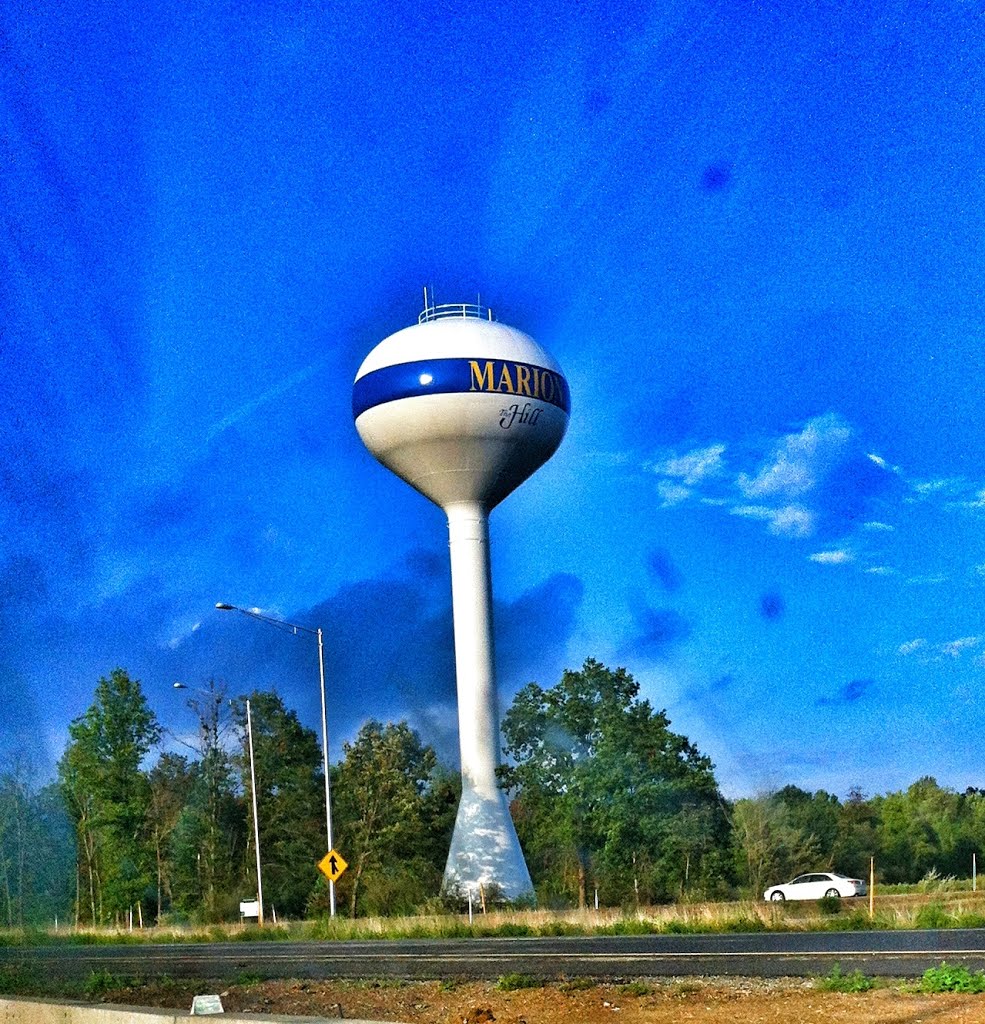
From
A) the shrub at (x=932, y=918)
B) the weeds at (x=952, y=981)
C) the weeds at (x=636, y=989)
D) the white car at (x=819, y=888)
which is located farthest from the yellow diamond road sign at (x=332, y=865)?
the weeds at (x=952, y=981)

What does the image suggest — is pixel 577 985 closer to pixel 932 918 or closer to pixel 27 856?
pixel 27 856

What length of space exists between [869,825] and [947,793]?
6.89m

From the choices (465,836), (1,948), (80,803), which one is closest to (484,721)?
(465,836)

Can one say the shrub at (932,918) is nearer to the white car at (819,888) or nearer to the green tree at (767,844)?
the white car at (819,888)

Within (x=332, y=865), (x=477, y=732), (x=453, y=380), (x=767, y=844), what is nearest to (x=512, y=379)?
(x=453, y=380)

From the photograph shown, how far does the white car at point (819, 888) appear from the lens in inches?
1598

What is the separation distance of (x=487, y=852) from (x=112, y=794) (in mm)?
12690

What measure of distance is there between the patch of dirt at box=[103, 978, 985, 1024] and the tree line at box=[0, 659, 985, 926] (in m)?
18.0

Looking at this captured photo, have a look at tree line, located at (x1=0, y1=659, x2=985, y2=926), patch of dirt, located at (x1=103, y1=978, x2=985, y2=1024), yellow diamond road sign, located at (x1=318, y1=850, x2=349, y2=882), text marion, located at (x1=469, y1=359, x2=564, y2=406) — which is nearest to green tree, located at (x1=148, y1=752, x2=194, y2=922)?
tree line, located at (x1=0, y1=659, x2=985, y2=926)

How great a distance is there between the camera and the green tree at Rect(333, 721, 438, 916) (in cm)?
5241

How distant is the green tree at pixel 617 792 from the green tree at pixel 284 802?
14716 millimetres

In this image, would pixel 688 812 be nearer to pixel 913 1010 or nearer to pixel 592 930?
pixel 592 930

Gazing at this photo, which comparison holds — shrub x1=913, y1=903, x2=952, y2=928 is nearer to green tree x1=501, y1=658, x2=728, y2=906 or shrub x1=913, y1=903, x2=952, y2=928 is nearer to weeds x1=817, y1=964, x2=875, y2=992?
weeds x1=817, y1=964, x2=875, y2=992

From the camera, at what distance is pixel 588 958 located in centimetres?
1938
